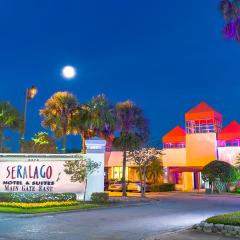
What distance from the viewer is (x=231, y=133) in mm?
51688

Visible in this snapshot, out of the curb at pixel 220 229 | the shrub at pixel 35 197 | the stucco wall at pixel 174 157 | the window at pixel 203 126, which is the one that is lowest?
the curb at pixel 220 229

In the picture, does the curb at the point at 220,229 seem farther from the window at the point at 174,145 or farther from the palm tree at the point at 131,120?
the window at the point at 174,145

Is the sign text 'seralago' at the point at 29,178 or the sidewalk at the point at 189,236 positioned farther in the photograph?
the sign text 'seralago' at the point at 29,178

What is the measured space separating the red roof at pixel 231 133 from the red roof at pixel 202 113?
2167mm

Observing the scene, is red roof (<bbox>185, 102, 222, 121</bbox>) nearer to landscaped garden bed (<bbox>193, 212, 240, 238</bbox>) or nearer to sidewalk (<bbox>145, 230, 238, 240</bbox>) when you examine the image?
landscaped garden bed (<bbox>193, 212, 240, 238</bbox>)

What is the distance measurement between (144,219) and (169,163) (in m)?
36.0

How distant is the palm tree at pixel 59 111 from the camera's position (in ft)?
137

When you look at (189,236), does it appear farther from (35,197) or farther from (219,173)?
(219,173)

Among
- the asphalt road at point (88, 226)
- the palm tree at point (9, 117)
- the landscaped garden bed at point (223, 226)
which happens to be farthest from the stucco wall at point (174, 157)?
the landscaped garden bed at point (223, 226)

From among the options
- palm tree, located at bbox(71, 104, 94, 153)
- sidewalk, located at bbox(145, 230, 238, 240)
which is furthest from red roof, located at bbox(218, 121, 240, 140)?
sidewalk, located at bbox(145, 230, 238, 240)

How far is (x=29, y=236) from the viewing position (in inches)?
554

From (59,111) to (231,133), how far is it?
21.4 m

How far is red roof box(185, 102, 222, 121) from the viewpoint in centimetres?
5291

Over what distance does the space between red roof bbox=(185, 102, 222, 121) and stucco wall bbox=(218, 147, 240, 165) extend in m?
4.19
